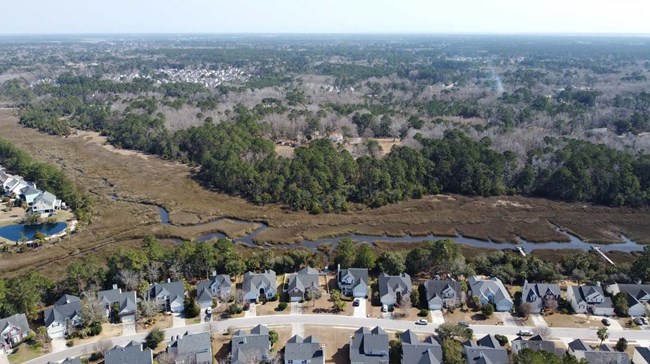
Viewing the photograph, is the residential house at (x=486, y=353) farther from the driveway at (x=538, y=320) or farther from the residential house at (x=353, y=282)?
the residential house at (x=353, y=282)

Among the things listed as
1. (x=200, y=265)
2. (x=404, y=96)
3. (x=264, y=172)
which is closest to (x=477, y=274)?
(x=200, y=265)

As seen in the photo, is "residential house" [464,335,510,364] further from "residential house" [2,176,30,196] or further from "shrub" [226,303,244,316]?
"residential house" [2,176,30,196]

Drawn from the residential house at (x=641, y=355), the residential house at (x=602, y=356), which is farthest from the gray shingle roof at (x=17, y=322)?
the residential house at (x=641, y=355)

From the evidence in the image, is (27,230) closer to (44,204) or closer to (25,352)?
(44,204)

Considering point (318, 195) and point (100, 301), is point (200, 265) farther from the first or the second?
point (318, 195)

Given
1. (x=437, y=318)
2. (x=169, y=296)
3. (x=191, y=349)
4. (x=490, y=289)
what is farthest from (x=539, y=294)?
(x=169, y=296)

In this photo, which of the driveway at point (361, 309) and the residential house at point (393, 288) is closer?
Answer: the driveway at point (361, 309)
